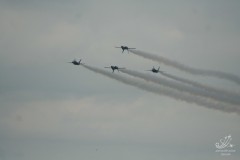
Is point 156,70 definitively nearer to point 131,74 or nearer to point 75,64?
point 131,74

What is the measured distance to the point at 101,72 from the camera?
13462 centimetres

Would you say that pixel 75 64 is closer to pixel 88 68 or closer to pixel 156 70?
pixel 88 68

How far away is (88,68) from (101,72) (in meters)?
Result: 2.81

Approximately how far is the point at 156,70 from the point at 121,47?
32.0 feet

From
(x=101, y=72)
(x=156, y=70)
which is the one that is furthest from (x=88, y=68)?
(x=156, y=70)

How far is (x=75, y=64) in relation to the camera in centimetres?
14000

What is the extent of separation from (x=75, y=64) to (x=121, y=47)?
1071 cm

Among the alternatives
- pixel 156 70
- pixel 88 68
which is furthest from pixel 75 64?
pixel 156 70

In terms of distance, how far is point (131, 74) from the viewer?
438ft

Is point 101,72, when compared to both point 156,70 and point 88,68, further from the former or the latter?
point 156,70

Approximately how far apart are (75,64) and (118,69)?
366 inches

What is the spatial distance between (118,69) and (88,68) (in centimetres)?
779

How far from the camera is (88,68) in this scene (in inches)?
5305

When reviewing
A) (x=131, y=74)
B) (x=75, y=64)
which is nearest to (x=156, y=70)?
(x=131, y=74)
